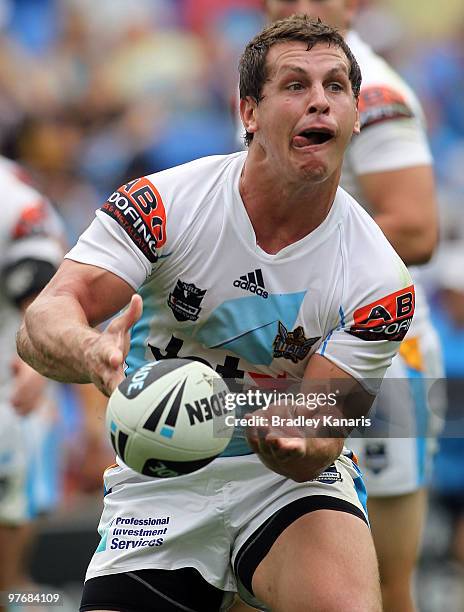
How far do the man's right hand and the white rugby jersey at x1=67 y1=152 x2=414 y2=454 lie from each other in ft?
1.72

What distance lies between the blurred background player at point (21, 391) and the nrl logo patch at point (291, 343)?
2482mm

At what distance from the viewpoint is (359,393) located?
400cm

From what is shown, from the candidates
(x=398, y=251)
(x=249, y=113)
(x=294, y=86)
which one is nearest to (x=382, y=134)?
(x=398, y=251)

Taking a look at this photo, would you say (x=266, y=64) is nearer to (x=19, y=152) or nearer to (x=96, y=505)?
(x=96, y=505)

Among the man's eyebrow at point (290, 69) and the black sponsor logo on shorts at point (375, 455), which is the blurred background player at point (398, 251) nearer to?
the black sponsor logo on shorts at point (375, 455)

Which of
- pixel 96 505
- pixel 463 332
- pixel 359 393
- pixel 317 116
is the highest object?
pixel 317 116

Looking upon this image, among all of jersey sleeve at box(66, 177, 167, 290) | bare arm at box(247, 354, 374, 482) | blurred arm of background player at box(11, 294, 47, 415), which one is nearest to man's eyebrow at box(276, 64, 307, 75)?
jersey sleeve at box(66, 177, 167, 290)

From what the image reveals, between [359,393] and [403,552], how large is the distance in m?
1.68

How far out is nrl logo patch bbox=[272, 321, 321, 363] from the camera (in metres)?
3.99

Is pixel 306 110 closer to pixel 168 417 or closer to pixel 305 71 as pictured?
pixel 305 71

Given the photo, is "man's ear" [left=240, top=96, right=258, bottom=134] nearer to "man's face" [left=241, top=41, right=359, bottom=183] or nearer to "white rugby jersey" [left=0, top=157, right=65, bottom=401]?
"man's face" [left=241, top=41, right=359, bottom=183]

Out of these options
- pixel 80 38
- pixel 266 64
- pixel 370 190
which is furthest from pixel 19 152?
pixel 266 64

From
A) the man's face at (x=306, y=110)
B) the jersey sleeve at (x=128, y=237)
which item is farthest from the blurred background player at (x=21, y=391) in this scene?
the man's face at (x=306, y=110)

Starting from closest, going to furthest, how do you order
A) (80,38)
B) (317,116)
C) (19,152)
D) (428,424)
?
(317,116), (428,424), (19,152), (80,38)
